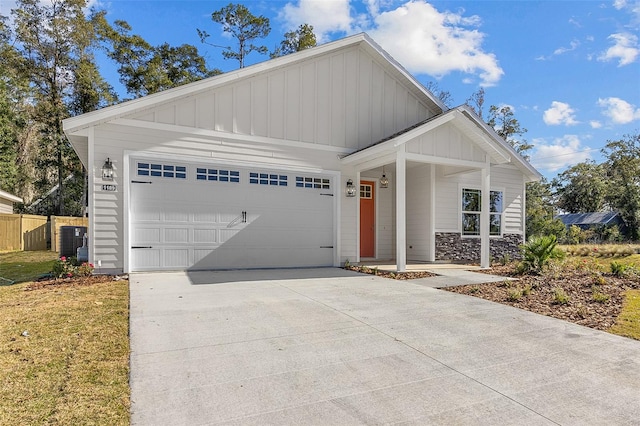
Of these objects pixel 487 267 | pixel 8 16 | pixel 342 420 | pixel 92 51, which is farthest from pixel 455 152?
pixel 8 16

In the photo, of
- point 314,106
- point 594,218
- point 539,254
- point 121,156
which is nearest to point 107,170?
point 121,156

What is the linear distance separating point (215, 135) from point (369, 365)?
7015 mm

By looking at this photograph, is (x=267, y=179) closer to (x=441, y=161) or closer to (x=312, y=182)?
(x=312, y=182)

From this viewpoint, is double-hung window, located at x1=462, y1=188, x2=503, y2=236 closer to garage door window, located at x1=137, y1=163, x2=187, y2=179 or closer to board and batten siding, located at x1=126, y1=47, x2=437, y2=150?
board and batten siding, located at x1=126, y1=47, x2=437, y2=150

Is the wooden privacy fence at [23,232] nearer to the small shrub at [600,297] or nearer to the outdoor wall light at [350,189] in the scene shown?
the outdoor wall light at [350,189]

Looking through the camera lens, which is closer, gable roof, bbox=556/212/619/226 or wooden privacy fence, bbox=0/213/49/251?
wooden privacy fence, bbox=0/213/49/251

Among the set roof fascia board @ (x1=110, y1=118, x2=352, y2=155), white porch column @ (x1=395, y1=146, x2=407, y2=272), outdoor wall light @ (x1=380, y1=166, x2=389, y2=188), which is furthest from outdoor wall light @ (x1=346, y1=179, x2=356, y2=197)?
white porch column @ (x1=395, y1=146, x2=407, y2=272)

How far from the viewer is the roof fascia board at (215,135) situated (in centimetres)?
796

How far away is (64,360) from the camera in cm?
314

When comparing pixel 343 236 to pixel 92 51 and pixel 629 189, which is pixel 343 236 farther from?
pixel 629 189

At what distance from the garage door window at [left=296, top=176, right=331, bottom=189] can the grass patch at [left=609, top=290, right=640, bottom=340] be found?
6685 millimetres

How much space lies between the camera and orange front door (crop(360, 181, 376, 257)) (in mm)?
11336

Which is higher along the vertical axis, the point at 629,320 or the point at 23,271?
the point at 629,320

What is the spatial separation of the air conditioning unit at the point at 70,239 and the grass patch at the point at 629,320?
11.2 metres
